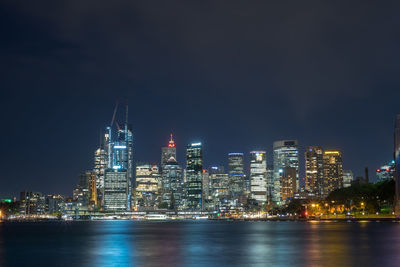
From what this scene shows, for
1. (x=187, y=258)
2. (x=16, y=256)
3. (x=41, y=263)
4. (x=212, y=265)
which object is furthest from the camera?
(x=16, y=256)

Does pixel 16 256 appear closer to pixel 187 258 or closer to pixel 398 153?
pixel 187 258

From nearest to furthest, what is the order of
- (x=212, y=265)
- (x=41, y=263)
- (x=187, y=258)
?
(x=212, y=265) < (x=41, y=263) < (x=187, y=258)

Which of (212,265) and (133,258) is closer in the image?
(212,265)

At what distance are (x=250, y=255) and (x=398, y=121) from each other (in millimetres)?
119731

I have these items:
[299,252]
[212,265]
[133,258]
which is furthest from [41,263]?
[299,252]

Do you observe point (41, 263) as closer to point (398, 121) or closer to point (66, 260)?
point (66, 260)

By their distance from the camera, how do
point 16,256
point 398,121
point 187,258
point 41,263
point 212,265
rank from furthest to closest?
point 398,121
point 16,256
point 187,258
point 41,263
point 212,265

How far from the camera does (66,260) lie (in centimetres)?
6056

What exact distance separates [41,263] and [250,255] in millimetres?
23475

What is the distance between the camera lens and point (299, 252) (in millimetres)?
66500

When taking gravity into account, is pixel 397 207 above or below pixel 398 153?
below

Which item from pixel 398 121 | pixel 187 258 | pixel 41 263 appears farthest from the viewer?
pixel 398 121

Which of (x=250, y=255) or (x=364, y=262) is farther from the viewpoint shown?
(x=250, y=255)

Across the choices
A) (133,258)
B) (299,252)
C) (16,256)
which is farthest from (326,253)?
(16,256)
